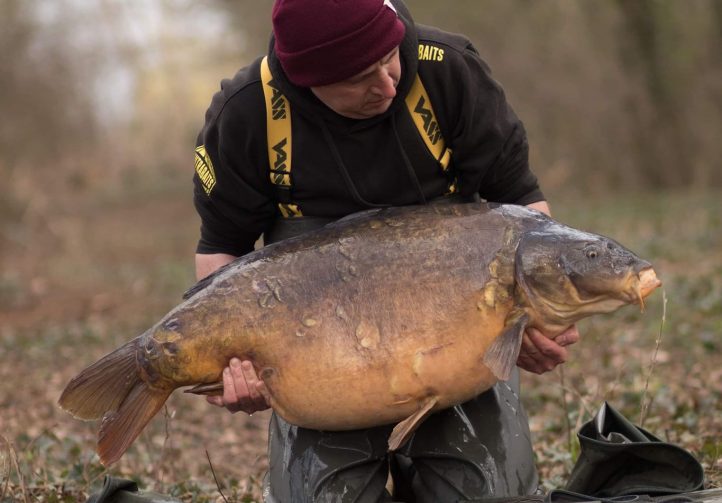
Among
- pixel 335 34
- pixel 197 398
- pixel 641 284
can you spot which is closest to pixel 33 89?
pixel 197 398

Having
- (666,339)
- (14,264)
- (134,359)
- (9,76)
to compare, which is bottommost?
(14,264)

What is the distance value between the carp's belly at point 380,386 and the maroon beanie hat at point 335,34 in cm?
80

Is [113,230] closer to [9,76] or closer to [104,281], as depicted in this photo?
[9,76]

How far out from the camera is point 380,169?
10.00 ft

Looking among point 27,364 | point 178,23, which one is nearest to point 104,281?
point 27,364

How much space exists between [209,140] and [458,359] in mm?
1081

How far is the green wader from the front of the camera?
295 centimetres

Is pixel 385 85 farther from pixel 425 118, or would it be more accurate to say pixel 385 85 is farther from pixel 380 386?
pixel 380 386

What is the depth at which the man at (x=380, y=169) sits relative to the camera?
295 centimetres

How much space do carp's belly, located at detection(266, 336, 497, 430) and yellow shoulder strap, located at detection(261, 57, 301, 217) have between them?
65 centimetres

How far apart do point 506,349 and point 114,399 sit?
109 centimetres

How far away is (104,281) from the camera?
12828mm

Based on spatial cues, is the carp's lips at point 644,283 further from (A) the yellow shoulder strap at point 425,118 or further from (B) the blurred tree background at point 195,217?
(B) the blurred tree background at point 195,217

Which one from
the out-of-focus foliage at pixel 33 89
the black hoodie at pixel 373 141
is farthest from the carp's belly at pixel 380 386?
the out-of-focus foliage at pixel 33 89
